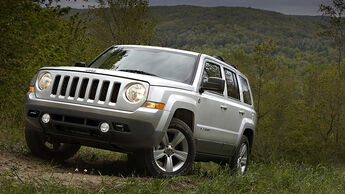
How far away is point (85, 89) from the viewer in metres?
5.81

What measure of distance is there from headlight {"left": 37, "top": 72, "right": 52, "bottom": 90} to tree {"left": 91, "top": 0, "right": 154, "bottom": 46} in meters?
22.1

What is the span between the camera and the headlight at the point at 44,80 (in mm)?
6141

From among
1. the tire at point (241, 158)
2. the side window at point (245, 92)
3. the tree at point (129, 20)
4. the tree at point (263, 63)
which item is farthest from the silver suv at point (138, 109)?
the tree at point (263, 63)

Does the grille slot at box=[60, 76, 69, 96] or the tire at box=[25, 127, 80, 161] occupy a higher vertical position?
the grille slot at box=[60, 76, 69, 96]

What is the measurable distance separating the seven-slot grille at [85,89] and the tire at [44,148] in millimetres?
741

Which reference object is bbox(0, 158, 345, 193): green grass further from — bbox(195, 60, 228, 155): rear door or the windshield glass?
the windshield glass

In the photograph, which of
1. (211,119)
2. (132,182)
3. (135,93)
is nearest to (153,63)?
(211,119)

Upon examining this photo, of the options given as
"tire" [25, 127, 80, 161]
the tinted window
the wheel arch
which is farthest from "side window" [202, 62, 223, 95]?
"tire" [25, 127, 80, 161]

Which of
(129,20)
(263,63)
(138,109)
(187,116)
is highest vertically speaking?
(138,109)

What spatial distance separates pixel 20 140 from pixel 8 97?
569cm

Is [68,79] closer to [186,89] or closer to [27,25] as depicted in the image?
[186,89]

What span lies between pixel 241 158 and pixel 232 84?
4.60 feet

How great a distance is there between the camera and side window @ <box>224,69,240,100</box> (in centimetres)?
799

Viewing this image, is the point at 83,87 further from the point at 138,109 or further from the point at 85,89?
the point at 138,109
